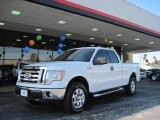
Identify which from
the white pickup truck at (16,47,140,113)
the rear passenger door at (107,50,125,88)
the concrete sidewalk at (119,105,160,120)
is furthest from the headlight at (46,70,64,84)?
the rear passenger door at (107,50,125,88)

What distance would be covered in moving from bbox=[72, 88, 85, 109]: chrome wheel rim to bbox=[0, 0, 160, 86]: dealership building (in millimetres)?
4841

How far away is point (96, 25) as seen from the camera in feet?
47.9

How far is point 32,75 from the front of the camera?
250 inches

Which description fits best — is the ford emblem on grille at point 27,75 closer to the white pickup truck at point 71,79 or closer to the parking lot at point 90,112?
the white pickup truck at point 71,79

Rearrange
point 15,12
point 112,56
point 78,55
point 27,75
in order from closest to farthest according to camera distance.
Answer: point 27,75
point 78,55
point 112,56
point 15,12

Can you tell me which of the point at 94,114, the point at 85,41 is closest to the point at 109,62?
the point at 94,114

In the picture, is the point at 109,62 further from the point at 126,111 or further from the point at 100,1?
the point at 100,1

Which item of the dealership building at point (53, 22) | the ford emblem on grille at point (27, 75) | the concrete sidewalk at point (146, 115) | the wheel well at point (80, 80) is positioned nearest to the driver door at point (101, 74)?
the wheel well at point (80, 80)

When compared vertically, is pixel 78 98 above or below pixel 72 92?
below

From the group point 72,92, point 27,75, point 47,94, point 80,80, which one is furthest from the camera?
point 80,80

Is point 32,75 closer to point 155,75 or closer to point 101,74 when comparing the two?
point 101,74

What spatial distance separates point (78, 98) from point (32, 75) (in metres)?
1.47

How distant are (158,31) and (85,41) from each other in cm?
715

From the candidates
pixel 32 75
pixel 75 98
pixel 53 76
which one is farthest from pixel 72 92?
pixel 32 75
